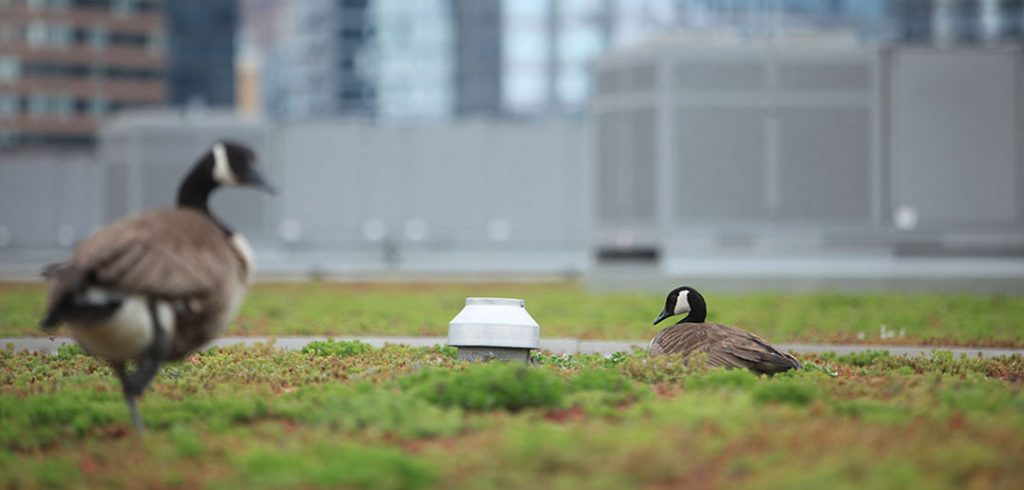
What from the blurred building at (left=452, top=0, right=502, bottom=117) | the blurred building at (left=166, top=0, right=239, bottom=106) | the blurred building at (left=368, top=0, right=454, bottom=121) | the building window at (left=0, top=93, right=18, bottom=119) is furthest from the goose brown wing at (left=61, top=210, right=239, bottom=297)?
the blurred building at (left=166, top=0, right=239, bottom=106)

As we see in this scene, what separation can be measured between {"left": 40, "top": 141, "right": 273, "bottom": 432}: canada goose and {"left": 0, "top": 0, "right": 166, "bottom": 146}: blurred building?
4059 inches

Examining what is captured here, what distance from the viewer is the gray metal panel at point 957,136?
1396 inches

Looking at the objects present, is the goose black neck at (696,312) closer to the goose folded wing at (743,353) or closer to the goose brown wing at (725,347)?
the goose brown wing at (725,347)

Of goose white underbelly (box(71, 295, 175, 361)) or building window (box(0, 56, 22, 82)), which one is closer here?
goose white underbelly (box(71, 295, 175, 361))

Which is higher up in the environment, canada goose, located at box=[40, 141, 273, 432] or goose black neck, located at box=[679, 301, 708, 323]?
canada goose, located at box=[40, 141, 273, 432]

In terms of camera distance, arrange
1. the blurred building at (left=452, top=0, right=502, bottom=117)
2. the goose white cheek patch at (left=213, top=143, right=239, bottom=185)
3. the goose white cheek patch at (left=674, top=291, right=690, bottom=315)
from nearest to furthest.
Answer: the goose white cheek patch at (left=213, top=143, right=239, bottom=185), the goose white cheek patch at (left=674, top=291, right=690, bottom=315), the blurred building at (left=452, top=0, right=502, bottom=117)

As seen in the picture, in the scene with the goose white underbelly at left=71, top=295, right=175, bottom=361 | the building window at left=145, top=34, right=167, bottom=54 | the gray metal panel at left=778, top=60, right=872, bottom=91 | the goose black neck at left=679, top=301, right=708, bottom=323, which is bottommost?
the goose black neck at left=679, top=301, right=708, bottom=323

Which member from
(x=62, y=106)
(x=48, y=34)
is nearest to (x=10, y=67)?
(x=48, y=34)

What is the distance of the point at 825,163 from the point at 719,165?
2.47 meters

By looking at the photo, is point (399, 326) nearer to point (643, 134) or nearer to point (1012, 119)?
point (643, 134)

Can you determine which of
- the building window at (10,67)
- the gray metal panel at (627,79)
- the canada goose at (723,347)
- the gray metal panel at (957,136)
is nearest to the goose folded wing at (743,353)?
the canada goose at (723,347)

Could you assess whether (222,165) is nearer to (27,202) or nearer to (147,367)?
(147,367)

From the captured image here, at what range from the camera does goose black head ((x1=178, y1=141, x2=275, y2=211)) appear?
34.9 feet

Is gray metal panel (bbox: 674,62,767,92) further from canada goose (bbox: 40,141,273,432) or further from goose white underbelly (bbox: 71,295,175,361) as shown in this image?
goose white underbelly (bbox: 71,295,175,361)
